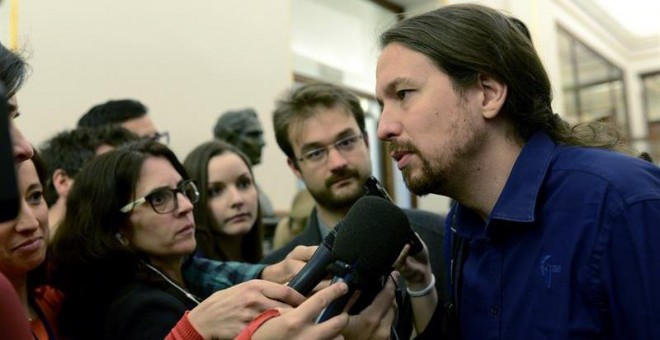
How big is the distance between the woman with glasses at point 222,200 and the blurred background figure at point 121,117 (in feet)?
1.00

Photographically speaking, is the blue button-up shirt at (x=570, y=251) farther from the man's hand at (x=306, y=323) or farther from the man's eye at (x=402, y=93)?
the man's hand at (x=306, y=323)

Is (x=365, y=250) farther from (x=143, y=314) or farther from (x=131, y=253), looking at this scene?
(x=131, y=253)

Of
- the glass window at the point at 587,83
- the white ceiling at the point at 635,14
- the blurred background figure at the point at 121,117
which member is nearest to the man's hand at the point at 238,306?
the blurred background figure at the point at 121,117

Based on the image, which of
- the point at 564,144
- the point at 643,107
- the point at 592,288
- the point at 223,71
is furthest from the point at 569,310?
the point at 643,107

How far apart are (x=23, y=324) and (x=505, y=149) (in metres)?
1.00

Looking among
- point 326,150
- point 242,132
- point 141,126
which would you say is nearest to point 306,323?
point 326,150

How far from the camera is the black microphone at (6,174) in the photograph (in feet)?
1.39

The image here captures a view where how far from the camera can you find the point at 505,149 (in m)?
1.33

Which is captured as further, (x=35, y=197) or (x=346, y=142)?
(x=346, y=142)

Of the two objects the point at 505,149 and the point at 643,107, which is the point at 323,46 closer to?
the point at 505,149

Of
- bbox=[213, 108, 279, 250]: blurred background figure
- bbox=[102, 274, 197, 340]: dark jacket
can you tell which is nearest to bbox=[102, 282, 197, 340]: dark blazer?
bbox=[102, 274, 197, 340]: dark jacket

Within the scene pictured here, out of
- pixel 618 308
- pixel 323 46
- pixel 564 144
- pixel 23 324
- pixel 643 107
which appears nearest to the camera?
pixel 23 324

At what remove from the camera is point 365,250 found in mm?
1054

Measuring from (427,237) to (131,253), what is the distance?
0.93 meters
